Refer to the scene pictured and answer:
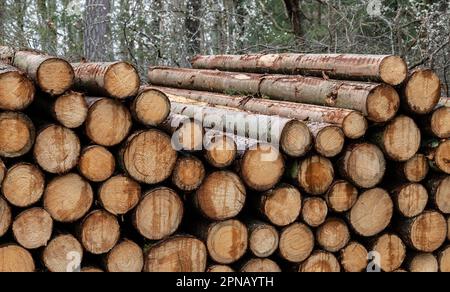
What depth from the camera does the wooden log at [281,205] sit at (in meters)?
3.97

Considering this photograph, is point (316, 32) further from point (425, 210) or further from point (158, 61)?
point (425, 210)

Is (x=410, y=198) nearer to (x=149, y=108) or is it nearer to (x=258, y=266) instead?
(x=258, y=266)

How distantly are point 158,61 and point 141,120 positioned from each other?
6.20m

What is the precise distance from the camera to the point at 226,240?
3951mm

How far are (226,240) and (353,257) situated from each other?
979 mm

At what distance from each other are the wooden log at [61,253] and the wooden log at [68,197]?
4.9 inches

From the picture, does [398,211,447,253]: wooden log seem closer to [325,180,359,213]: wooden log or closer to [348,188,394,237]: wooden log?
[348,188,394,237]: wooden log

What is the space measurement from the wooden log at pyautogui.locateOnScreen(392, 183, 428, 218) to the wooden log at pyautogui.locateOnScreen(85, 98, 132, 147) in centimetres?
197

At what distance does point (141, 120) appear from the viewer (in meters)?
3.74

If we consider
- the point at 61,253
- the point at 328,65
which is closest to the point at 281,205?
the point at 61,253

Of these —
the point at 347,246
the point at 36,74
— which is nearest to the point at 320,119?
the point at 347,246

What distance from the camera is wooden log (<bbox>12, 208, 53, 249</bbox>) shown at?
363cm

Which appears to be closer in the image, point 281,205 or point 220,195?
point 220,195

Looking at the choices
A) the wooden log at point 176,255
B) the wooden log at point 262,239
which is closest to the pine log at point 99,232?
the wooden log at point 176,255
